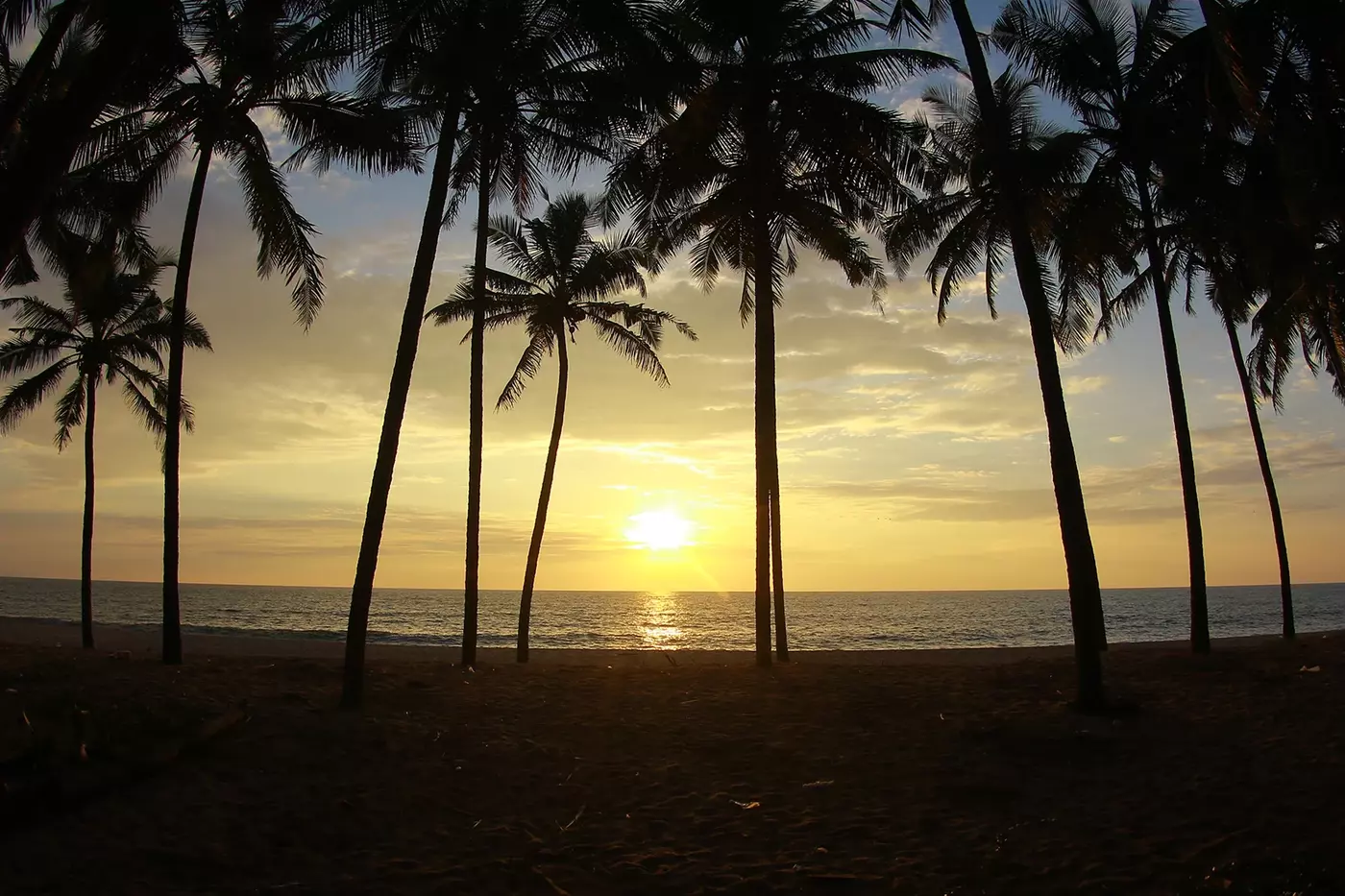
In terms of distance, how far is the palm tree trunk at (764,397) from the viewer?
14.9m

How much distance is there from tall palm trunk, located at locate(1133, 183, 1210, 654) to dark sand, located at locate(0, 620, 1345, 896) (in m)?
2.51

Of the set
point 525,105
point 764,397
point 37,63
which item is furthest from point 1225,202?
point 37,63

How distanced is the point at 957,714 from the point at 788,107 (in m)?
10.2

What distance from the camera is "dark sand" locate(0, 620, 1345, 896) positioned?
18.8 feet

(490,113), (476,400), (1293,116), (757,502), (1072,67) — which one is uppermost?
(1072,67)

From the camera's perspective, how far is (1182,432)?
48.8 feet

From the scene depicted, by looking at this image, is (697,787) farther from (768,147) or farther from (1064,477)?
(768,147)

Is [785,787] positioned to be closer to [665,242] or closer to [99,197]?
[665,242]

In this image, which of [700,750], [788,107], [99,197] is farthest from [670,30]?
[700,750]

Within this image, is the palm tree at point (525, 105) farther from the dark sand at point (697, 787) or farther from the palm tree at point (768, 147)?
the dark sand at point (697, 787)

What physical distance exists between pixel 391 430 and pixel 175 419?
567 cm

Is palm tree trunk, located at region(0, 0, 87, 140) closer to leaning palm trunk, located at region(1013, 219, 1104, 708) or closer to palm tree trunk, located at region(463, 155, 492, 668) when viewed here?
palm tree trunk, located at region(463, 155, 492, 668)

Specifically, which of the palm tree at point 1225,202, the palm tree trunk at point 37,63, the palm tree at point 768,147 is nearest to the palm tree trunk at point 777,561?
the palm tree at point 768,147

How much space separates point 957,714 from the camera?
10000mm
